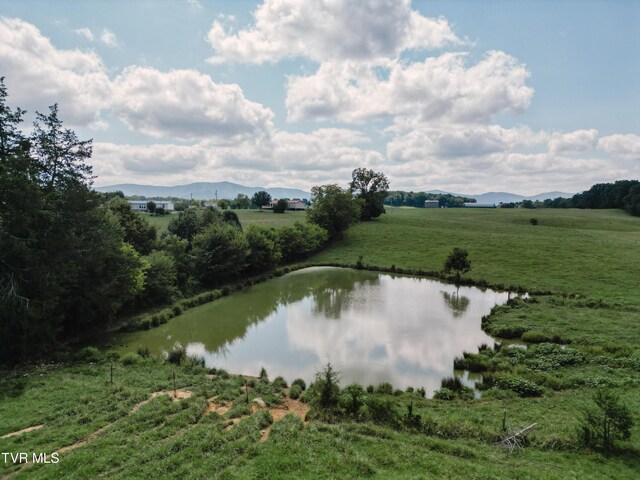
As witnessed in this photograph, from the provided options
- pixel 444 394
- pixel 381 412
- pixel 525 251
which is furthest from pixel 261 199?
pixel 381 412

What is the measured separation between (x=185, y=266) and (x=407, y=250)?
106 ft

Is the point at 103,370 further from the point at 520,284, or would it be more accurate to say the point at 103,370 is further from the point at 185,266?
the point at 520,284

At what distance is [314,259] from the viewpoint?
53.2 meters

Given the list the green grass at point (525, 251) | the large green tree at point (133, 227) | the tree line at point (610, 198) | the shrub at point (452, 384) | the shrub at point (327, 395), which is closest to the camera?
the shrub at point (327, 395)

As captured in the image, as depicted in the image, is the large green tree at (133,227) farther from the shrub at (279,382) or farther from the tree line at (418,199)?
the tree line at (418,199)

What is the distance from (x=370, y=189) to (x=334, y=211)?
2045 cm

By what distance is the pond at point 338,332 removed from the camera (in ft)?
59.9

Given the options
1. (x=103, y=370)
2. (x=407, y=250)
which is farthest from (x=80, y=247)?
(x=407, y=250)

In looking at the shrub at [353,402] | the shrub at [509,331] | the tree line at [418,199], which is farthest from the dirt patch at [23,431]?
the tree line at [418,199]

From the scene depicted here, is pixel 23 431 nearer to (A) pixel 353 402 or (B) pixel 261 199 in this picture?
(A) pixel 353 402

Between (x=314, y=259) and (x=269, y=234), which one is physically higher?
(x=269, y=234)

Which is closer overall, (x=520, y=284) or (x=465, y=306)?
(x=465, y=306)

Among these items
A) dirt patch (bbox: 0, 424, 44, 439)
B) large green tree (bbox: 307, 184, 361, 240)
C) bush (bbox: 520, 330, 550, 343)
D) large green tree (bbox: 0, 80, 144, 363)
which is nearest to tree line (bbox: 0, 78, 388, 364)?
large green tree (bbox: 0, 80, 144, 363)

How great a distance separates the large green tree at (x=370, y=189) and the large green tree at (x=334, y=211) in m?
13.0
